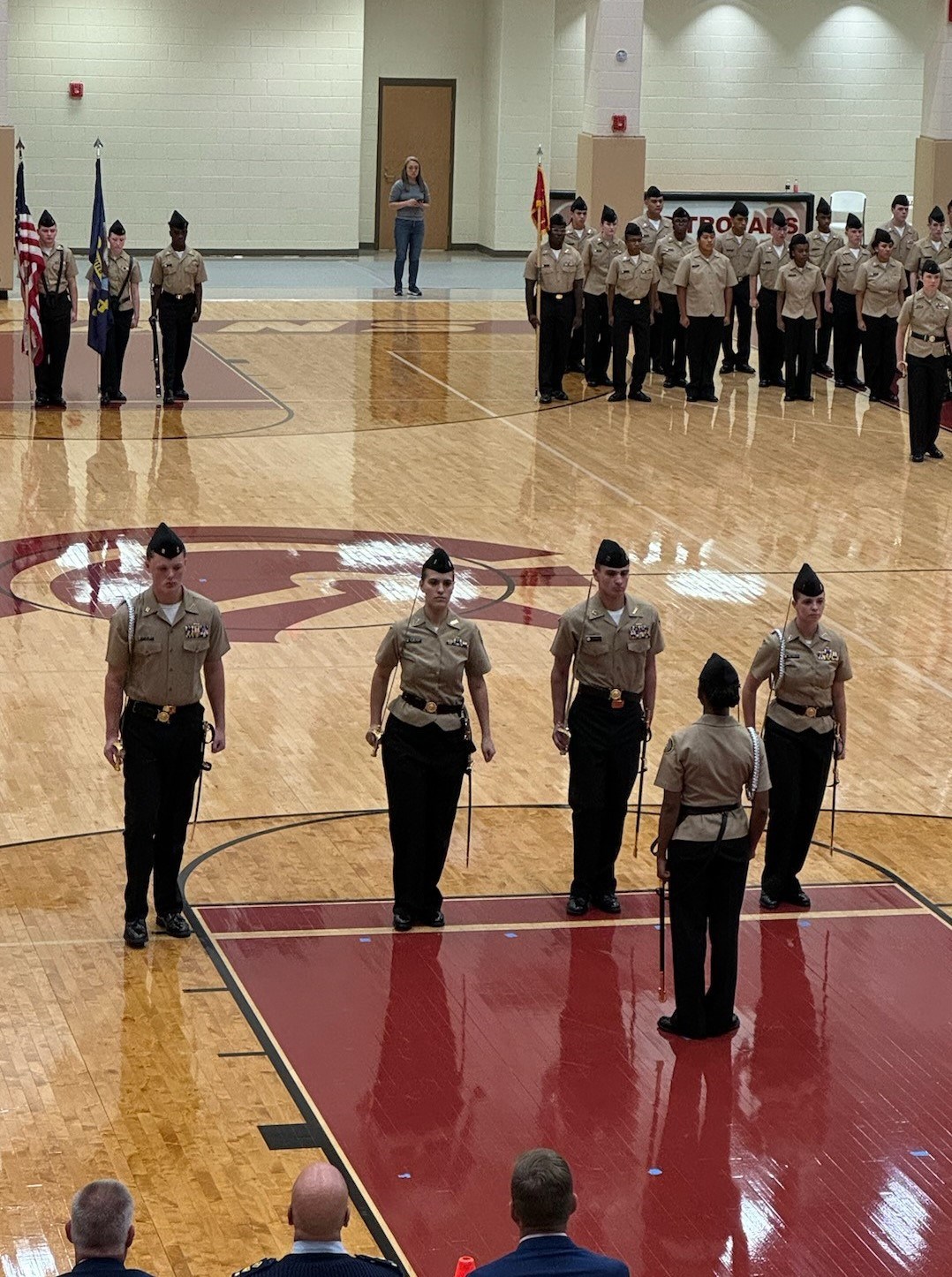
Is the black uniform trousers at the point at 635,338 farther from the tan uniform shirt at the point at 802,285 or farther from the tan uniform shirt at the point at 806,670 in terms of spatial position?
the tan uniform shirt at the point at 806,670

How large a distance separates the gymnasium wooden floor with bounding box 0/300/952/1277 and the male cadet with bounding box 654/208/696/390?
38 centimetres

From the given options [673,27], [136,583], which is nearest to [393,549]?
[136,583]

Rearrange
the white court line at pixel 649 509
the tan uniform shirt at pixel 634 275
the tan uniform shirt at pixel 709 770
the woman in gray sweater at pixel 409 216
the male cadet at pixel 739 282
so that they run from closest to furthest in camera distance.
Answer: the tan uniform shirt at pixel 709 770, the white court line at pixel 649 509, the tan uniform shirt at pixel 634 275, the male cadet at pixel 739 282, the woman in gray sweater at pixel 409 216

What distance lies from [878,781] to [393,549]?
5.13 m

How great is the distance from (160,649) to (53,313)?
38.9 ft

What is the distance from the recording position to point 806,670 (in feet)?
27.9

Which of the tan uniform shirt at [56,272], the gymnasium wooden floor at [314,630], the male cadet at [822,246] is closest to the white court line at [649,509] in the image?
the gymnasium wooden floor at [314,630]

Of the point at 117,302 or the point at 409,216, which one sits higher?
the point at 409,216

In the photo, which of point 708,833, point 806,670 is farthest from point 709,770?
point 806,670

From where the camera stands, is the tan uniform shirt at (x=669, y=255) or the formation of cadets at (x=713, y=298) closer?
the formation of cadets at (x=713, y=298)

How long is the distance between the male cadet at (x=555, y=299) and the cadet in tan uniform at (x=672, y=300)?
0.84 metres

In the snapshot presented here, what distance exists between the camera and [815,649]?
852 centimetres

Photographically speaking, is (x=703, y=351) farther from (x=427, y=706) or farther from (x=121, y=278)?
(x=427, y=706)

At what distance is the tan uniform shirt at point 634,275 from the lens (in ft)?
65.6
